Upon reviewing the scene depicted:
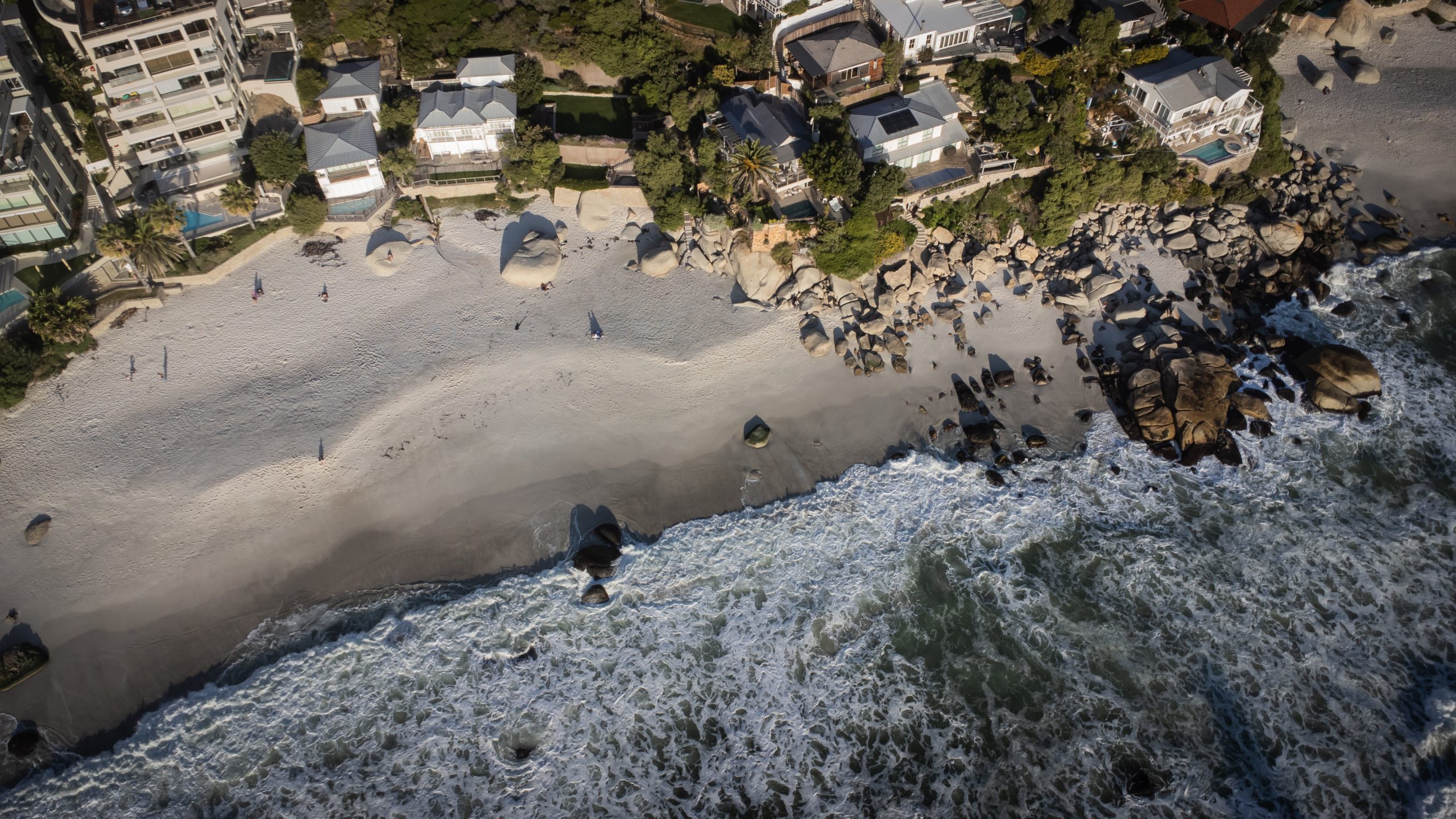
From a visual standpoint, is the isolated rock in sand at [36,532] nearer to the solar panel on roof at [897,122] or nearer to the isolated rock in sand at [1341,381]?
the solar panel on roof at [897,122]

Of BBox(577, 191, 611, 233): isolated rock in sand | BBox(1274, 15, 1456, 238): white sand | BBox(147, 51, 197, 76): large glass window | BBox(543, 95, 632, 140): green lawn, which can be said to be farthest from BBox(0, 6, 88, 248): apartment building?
BBox(1274, 15, 1456, 238): white sand

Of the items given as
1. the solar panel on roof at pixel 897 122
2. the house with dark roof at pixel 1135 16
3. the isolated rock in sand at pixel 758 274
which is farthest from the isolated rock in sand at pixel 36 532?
the house with dark roof at pixel 1135 16

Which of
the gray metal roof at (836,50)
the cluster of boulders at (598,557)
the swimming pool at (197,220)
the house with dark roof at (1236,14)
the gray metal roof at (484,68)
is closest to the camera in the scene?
the cluster of boulders at (598,557)

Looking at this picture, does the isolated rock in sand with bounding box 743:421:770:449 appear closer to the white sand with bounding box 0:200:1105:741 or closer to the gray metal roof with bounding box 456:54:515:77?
the white sand with bounding box 0:200:1105:741

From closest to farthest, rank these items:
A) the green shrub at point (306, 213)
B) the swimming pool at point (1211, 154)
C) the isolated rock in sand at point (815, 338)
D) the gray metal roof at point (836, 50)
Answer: the isolated rock in sand at point (815, 338) → the green shrub at point (306, 213) → the gray metal roof at point (836, 50) → the swimming pool at point (1211, 154)

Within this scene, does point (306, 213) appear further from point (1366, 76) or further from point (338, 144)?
point (1366, 76)

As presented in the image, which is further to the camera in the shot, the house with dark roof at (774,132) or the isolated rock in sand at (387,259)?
the isolated rock in sand at (387,259)

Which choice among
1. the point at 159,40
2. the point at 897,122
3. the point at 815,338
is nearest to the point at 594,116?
the point at 897,122

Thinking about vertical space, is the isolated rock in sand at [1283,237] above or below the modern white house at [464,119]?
below
